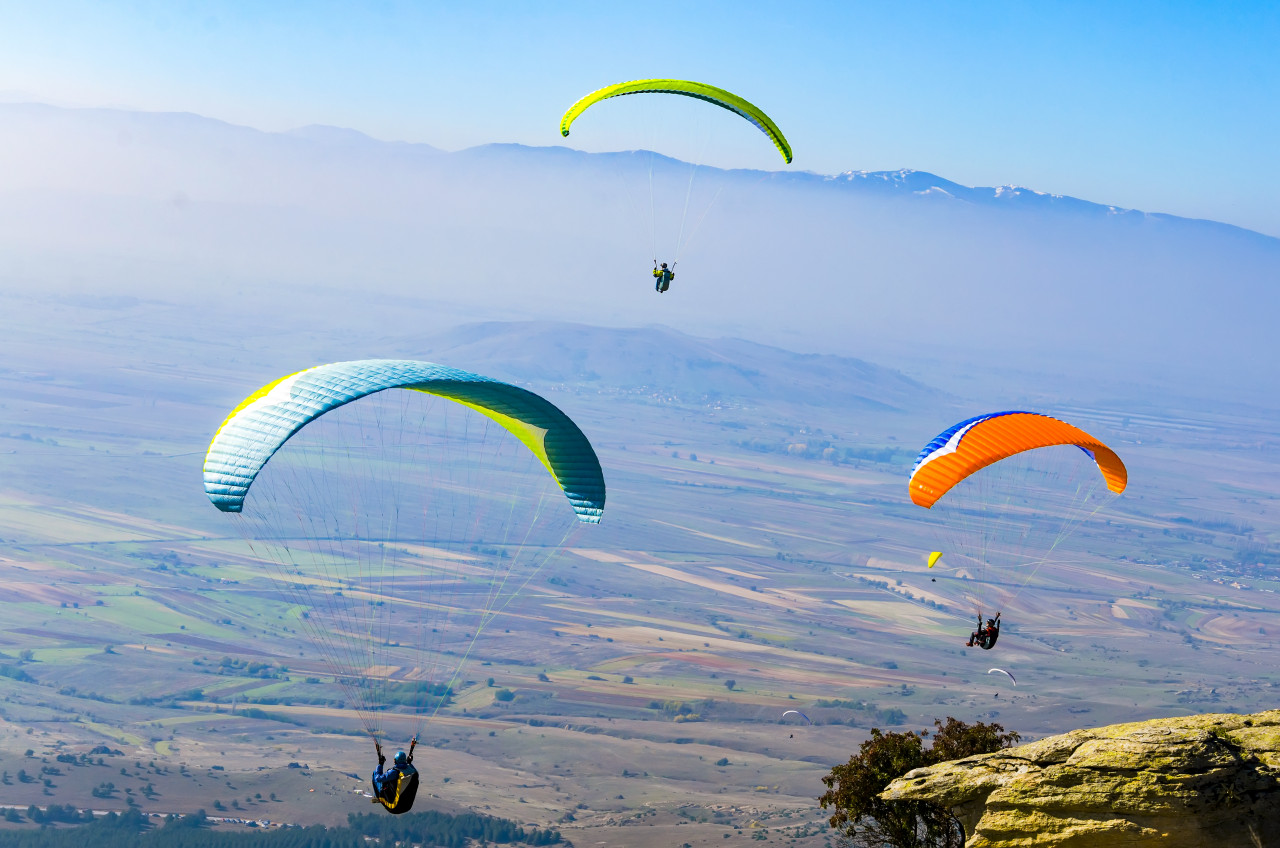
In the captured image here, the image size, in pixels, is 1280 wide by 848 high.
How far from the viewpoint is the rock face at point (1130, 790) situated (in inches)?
730

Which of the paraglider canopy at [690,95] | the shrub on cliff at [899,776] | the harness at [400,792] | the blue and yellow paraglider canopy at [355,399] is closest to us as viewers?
the blue and yellow paraglider canopy at [355,399]

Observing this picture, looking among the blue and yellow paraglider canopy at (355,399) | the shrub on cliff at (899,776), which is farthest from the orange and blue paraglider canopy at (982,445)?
the blue and yellow paraglider canopy at (355,399)

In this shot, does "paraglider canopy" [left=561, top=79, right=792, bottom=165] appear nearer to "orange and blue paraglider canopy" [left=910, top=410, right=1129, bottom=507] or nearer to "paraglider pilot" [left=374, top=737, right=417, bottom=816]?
"orange and blue paraglider canopy" [left=910, top=410, right=1129, bottom=507]

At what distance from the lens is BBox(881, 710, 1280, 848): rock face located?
1853 centimetres

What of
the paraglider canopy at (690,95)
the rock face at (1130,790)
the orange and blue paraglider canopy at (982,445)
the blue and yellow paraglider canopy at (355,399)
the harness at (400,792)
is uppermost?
the paraglider canopy at (690,95)

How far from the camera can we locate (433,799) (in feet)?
395

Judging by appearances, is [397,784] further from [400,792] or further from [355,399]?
[355,399]

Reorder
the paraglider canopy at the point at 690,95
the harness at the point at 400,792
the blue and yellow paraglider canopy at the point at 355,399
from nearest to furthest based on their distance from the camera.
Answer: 1. the blue and yellow paraglider canopy at the point at 355,399
2. the harness at the point at 400,792
3. the paraglider canopy at the point at 690,95

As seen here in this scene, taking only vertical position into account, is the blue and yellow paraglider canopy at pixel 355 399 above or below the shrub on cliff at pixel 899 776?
above

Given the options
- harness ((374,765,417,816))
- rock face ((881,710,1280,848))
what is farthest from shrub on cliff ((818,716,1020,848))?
harness ((374,765,417,816))

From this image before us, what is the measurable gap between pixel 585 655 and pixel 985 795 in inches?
7000

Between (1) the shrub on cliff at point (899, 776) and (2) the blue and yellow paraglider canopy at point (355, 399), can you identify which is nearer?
(2) the blue and yellow paraglider canopy at point (355, 399)

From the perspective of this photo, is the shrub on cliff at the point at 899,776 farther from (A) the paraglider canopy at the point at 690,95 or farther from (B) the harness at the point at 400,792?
(A) the paraglider canopy at the point at 690,95

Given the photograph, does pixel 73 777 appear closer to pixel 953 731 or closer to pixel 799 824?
pixel 799 824
